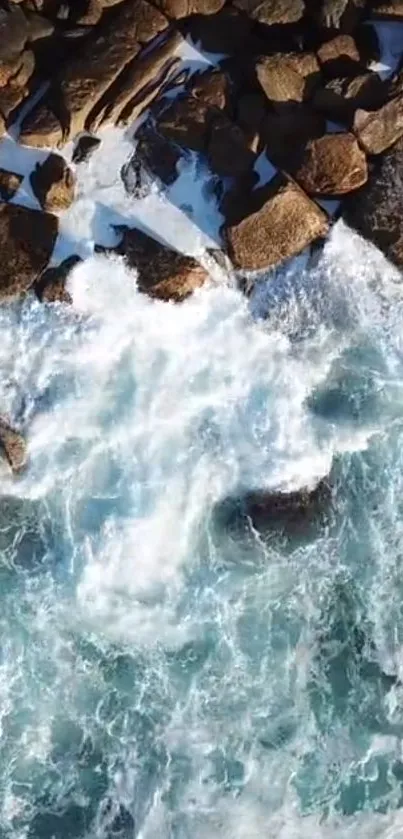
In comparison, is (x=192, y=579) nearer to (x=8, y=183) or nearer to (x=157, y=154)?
(x=157, y=154)

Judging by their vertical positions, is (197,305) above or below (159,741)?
above

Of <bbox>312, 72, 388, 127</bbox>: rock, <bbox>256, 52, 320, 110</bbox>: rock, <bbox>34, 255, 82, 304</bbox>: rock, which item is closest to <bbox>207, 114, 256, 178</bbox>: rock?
<bbox>256, 52, 320, 110</bbox>: rock

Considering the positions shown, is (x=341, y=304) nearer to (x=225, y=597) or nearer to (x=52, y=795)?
(x=225, y=597)

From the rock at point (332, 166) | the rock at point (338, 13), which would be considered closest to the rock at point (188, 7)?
the rock at point (338, 13)

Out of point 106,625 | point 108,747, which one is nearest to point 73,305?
point 106,625

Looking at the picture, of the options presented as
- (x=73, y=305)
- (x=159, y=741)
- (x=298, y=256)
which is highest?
(x=298, y=256)
